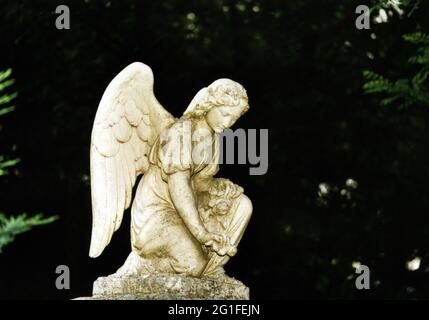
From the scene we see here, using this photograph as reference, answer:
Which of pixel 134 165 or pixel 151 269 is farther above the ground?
pixel 134 165

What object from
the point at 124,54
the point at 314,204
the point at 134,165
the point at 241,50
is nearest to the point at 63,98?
the point at 124,54

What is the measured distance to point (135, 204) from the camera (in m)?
9.90

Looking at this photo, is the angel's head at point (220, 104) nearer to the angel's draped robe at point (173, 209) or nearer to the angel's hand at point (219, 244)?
the angel's draped robe at point (173, 209)

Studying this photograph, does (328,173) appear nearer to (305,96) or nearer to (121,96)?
(305,96)

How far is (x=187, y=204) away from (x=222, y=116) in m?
0.66

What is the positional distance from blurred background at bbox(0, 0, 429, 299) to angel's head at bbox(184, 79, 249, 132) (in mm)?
5487

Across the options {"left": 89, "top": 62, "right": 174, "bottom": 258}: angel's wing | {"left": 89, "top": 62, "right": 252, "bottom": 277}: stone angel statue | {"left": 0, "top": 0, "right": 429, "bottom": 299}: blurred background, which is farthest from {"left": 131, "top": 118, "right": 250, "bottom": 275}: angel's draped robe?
{"left": 0, "top": 0, "right": 429, "bottom": 299}: blurred background

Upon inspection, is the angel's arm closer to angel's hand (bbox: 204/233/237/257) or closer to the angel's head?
angel's hand (bbox: 204/233/237/257)

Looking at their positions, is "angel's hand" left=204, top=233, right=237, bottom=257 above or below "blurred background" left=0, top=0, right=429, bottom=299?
below

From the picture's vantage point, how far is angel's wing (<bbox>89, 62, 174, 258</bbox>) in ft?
31.8

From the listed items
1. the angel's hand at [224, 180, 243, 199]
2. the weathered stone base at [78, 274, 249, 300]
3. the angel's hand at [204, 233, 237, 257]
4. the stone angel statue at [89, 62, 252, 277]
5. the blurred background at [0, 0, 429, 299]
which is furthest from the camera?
the blurred background at [0, 0, 429, 299]

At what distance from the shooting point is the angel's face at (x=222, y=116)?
9.78 meters

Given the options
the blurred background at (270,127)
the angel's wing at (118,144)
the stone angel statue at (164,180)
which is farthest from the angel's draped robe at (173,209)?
the blurred background at (270,127)
